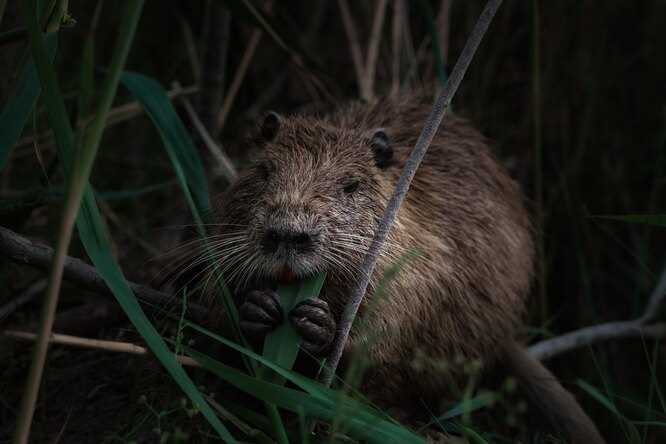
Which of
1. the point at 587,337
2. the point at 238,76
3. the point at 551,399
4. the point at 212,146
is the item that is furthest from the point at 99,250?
the point at 587,337

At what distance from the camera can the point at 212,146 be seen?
3.35 metres

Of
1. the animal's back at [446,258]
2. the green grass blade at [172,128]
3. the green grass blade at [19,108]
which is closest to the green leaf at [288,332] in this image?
the animal's back at [446,258]

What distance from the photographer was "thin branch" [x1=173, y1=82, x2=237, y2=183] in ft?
10.8

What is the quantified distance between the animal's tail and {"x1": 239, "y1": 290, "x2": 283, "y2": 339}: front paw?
1.20 metres

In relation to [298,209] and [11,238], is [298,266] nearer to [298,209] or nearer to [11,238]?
[298,209]

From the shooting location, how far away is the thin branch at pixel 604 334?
3201 mm

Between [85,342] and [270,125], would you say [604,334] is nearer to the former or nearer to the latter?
[270,125]

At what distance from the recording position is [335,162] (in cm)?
250

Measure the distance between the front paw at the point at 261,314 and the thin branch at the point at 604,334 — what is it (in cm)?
145

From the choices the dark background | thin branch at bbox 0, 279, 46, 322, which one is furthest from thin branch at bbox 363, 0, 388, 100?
thin branch at bbox 0, 279, 46, 322

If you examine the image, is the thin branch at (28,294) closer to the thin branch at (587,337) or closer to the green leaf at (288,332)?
the green leaf at (288,332)

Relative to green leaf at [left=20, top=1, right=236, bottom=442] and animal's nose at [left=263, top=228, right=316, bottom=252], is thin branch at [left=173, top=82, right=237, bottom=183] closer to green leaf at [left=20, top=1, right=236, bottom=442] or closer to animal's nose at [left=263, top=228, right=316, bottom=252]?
animal's nose at [left=263, top=228, right=316, bottom=252]

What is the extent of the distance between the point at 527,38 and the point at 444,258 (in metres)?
2.62

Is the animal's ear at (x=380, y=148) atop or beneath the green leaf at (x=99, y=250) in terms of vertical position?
atop
